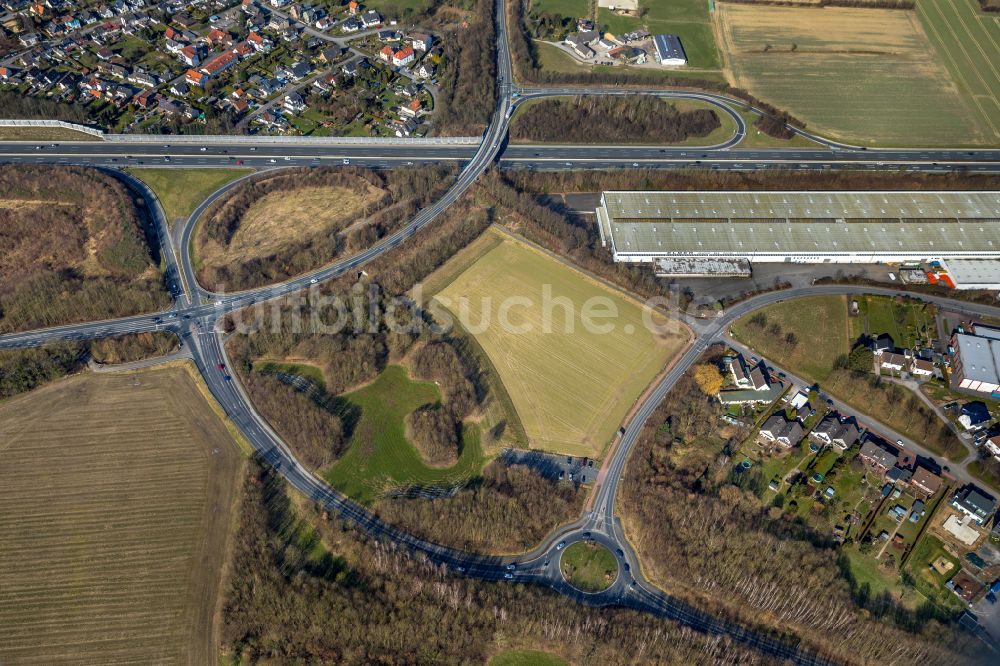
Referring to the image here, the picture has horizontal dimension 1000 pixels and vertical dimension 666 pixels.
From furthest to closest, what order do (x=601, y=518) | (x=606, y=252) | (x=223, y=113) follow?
(x=223, y=113), (x=606, y=252), (x=601, y=518)

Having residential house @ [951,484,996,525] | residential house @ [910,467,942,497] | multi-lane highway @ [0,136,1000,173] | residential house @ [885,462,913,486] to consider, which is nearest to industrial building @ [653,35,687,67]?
multi-lane highway @ [0,136,1000,173]

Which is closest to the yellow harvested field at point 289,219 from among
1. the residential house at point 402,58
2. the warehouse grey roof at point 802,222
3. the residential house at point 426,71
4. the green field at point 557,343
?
the green field at point 557,343

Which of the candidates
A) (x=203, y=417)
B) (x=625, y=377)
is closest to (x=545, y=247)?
(x=625, y=377)

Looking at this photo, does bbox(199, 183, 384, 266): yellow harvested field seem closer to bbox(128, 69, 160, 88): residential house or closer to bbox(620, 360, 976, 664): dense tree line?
bbox(128, 69, 160, 88): residential house

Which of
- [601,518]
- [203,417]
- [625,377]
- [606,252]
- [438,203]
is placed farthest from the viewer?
[438,203]

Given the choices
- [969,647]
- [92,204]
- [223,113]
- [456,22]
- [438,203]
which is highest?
[456,22]

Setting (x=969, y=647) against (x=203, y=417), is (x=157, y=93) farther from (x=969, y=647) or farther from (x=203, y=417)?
(x=969, y=647)

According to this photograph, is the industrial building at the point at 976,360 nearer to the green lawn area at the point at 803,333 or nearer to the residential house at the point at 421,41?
the green lawn area at the point at 803,333

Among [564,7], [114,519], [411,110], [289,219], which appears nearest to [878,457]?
[114,519]
